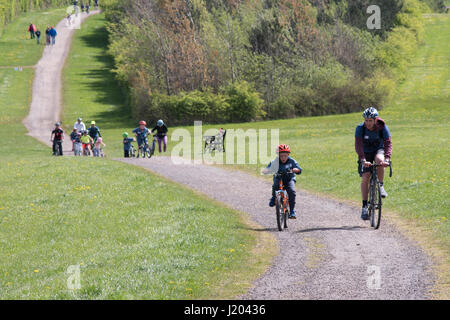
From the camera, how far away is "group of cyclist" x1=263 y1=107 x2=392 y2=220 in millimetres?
13586

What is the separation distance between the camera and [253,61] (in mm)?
60906

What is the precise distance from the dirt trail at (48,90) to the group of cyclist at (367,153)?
1124 inches

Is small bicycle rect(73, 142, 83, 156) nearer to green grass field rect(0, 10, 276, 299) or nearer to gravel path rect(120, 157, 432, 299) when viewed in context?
green grass field rect(0, 10, 276, 299)

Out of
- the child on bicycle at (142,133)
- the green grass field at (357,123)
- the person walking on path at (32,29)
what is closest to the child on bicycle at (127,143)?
the child on bicycle at (142,133)

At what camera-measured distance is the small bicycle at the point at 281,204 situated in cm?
1448

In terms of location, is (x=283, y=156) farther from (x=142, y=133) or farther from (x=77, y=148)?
(x=77, y=148)

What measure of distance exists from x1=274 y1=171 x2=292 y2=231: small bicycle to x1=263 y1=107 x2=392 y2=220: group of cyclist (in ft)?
0.23

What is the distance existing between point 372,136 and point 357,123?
3752 cm

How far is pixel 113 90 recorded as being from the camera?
238 feet

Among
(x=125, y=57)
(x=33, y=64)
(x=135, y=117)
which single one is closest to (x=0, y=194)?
(x=135, y=117)

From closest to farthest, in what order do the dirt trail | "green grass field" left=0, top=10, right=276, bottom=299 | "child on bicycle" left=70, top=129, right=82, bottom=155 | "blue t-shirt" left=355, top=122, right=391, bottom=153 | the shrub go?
"green grass field" left=0, top=10, right=276, bottom=299 → "blue t-shirt" left=355, top=122, right=391, bottom=153 → "child on bicycle" left=70, top=129, right=82, bottom=155 → the dirt trail → the shrub

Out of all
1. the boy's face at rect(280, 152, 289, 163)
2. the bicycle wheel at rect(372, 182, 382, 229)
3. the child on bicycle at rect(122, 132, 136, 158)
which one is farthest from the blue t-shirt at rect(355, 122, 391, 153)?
the child on bicycle at rect(122, 132, 136, 158)

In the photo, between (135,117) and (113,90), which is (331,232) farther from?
(113,90)

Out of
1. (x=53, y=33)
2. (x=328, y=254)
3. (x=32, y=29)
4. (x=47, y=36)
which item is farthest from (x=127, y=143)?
(x=32, y=29)
